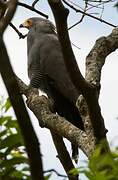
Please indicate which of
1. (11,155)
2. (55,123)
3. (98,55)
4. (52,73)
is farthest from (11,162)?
(52,73)

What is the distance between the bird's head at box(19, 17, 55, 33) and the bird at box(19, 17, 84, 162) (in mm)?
27

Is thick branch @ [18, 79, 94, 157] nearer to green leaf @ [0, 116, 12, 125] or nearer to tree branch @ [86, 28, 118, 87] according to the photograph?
tree branch @ [86, 28, 118, 87]

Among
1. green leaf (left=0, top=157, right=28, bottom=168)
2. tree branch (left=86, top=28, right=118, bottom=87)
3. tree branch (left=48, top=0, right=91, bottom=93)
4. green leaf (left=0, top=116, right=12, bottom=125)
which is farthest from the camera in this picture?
tree branch (left=86, top=28, right=118, bottom=87)

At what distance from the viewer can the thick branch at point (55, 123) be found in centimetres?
287

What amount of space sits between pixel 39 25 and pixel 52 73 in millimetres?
1106

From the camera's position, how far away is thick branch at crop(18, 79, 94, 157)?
2867 millimetres

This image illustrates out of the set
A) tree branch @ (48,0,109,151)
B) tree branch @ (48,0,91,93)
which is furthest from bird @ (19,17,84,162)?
tree branch @ (48,0,91,93)

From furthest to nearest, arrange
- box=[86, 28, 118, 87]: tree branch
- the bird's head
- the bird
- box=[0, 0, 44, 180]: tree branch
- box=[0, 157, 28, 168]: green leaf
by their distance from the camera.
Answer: the bird's head < the bird < box=[86, 28, 118, 87]: tree branch < box=[0, 157, 28, 168]: green leaf < box=[0, 0, 44, 180]: tree branch

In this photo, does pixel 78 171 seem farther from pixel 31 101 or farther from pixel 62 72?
pixel 62 72

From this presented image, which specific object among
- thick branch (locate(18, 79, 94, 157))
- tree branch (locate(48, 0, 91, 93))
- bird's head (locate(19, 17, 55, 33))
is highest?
bird's head (locate(19, 17, 55, 33))

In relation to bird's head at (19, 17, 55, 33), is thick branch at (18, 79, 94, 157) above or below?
below

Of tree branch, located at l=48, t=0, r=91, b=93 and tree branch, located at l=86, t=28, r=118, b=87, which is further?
tree branch, located at l=86, t=28, r=118, b=87

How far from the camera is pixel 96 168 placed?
1.34 m

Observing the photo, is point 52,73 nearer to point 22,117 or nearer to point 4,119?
point 4,119
